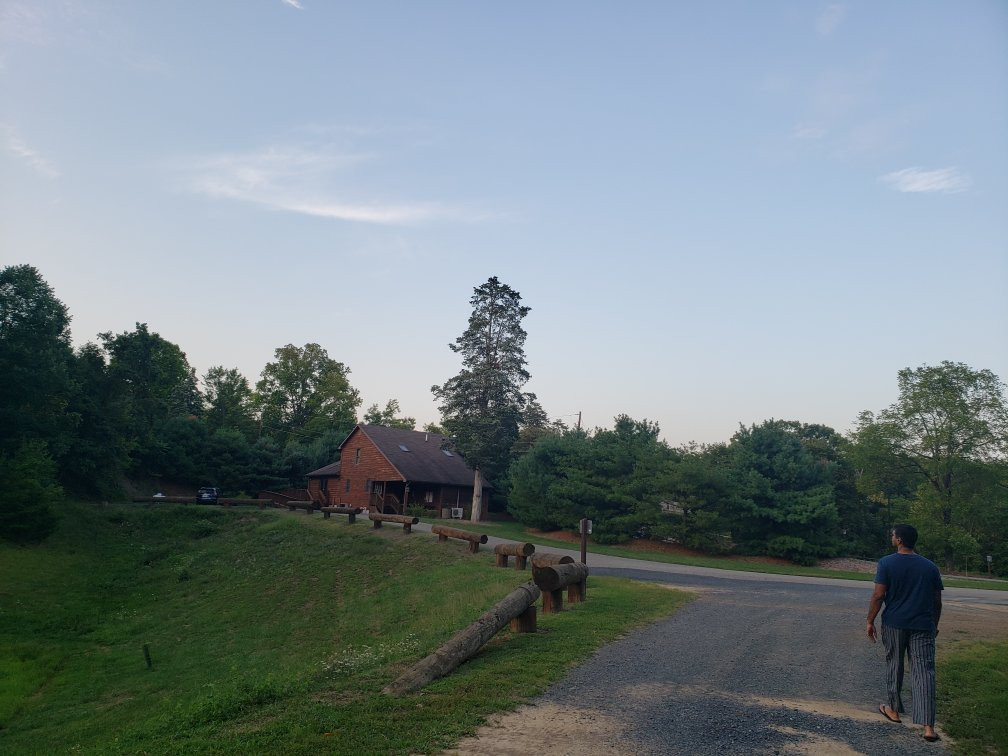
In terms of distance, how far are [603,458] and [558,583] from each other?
2845 cm

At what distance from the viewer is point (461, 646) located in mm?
8859

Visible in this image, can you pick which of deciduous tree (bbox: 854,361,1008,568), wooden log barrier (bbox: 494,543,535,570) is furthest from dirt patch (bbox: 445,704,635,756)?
deciduous tree (bbox: 854,361,1008,568)

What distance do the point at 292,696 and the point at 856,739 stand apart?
6.09 m

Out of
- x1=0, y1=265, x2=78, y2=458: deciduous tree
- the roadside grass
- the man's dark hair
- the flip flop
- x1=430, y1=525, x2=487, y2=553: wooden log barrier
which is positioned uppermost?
x1=0, y1=265, x2=78, y2=458: deciduous tree

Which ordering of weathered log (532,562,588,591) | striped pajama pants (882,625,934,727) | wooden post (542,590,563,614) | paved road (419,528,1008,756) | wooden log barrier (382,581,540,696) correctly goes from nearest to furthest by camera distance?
1. paved road (419,528,1008,756)
2. striped pajama pants (882,625,934,727)
3. wooden log barrier (382,581,540,696)
4. weathered log (532,562,588,591)
5. wooden post (542,590,563,614)

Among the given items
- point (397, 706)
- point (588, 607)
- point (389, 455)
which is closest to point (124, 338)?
point (389, 455)

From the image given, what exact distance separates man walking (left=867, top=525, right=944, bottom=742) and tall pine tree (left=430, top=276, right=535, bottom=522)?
37731mm

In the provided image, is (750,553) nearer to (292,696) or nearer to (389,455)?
(389,455)

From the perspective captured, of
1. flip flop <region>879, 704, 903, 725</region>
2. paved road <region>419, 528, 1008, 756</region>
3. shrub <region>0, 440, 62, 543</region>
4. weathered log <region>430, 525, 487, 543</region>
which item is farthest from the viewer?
shrub <region>0, 440, 62, 543</region>

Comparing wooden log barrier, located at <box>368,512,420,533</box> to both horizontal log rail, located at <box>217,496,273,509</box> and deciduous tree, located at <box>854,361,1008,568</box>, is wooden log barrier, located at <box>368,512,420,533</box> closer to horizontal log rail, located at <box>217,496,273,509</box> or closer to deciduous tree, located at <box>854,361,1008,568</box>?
horizontal log rail, located at <box>217,496,273,509</box>

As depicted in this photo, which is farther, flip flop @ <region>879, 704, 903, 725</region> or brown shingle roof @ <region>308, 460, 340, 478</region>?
brown shingle roof @ <region>308, 460, 340, 478</region>

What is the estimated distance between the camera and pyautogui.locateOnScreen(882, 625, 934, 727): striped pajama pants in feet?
21.2

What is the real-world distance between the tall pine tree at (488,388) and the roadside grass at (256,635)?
12805 millimetres

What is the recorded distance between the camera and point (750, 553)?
1419 inches
